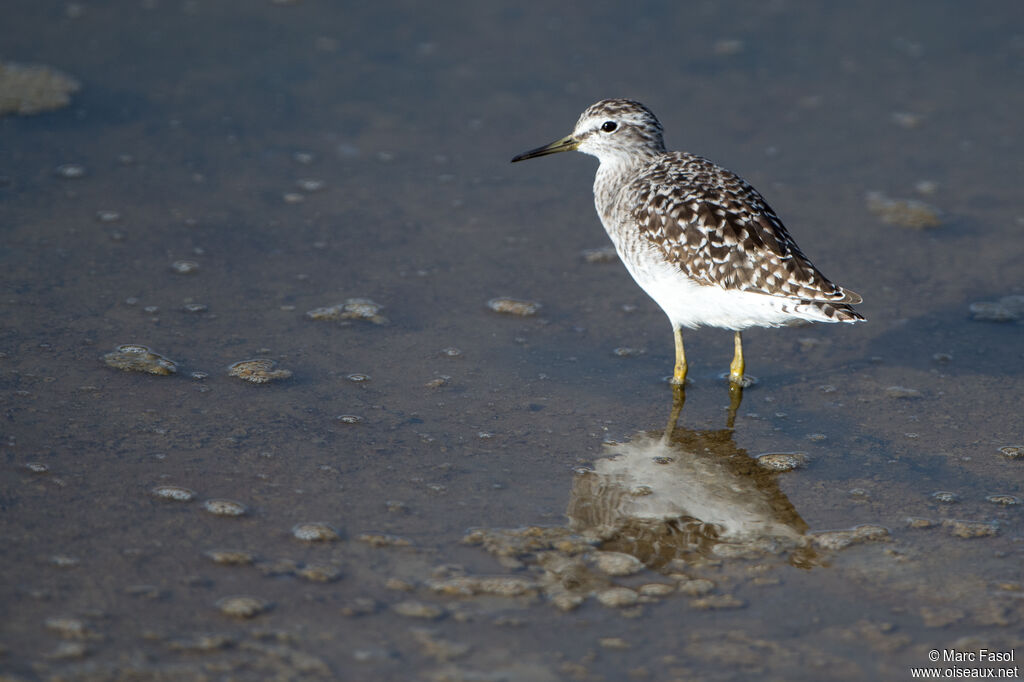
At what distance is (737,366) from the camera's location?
19.6ft

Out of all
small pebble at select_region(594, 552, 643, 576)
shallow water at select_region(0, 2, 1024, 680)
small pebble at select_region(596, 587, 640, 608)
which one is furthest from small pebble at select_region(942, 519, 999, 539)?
small pebble at select_region(596, 587, 640, 608)

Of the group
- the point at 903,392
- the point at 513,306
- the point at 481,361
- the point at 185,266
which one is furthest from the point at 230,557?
the point at 903,392

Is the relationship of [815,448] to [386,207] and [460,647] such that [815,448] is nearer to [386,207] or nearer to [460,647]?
[460,647]

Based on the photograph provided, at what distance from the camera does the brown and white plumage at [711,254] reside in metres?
5.31

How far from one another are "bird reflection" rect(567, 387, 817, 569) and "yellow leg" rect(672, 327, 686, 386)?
0.37m

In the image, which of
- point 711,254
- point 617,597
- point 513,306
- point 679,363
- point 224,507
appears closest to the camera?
point 617,597

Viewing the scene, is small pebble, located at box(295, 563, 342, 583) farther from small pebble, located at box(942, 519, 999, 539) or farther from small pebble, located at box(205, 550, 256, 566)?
small pebble, located at box(942, 519, 999, 539)

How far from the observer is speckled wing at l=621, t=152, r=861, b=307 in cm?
531

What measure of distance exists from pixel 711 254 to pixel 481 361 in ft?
4.40

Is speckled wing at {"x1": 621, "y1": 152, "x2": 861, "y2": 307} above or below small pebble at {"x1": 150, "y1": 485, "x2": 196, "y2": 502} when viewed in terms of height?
above

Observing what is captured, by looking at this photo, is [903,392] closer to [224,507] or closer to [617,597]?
[617,597]

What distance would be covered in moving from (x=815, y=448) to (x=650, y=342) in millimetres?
1260

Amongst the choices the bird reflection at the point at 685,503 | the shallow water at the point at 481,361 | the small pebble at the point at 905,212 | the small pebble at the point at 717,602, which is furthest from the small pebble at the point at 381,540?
the small pebble at the point at 905,212

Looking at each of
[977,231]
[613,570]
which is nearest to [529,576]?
[613,570]
